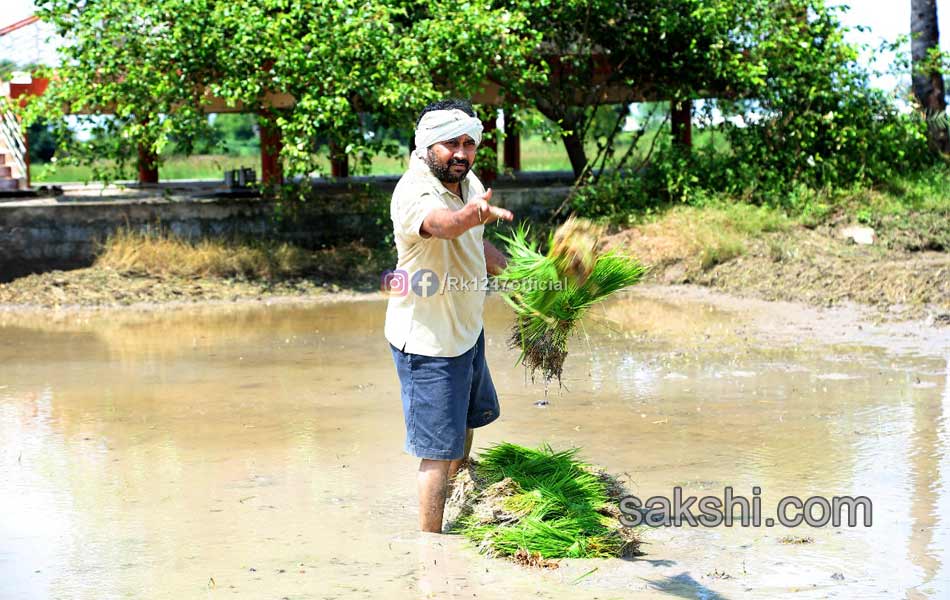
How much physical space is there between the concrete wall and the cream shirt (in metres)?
10.2

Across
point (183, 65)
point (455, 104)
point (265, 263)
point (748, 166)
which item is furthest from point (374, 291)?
point (455, 104)

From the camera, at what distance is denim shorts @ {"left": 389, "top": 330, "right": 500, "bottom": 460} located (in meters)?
4.89

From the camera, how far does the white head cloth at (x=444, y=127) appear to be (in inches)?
191

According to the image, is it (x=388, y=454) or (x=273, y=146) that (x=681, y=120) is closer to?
(x=273, y=146)

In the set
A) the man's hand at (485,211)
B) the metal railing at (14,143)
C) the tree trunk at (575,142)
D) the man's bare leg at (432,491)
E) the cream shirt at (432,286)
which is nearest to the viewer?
the man's hand at (485,211)

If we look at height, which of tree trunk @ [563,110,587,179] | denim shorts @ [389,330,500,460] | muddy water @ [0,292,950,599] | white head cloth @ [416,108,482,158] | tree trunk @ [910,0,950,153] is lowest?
muddy water @ [0,292,950,599]

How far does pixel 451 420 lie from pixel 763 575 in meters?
1.42

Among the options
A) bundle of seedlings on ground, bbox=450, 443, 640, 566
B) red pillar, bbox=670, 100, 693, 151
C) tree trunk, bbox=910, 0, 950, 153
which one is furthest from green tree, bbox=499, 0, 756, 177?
bundle of seedlings on ground, bbox=450, 443, 640, 566

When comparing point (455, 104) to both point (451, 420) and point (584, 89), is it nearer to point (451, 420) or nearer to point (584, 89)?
point (451, 420)

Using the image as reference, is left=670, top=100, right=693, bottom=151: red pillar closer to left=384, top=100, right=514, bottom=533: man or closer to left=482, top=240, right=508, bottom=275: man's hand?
left=482, top=240, right=508, bottom=275: man's hand

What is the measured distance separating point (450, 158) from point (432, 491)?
1441 mm

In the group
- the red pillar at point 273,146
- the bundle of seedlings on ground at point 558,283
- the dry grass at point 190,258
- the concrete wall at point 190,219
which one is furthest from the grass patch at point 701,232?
the bundle of seedlings on ground at point 558,283

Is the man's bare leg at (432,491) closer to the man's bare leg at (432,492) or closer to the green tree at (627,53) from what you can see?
the man's bare leg at (432,492)

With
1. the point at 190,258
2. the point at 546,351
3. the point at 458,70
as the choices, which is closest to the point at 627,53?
the point at 458,70
